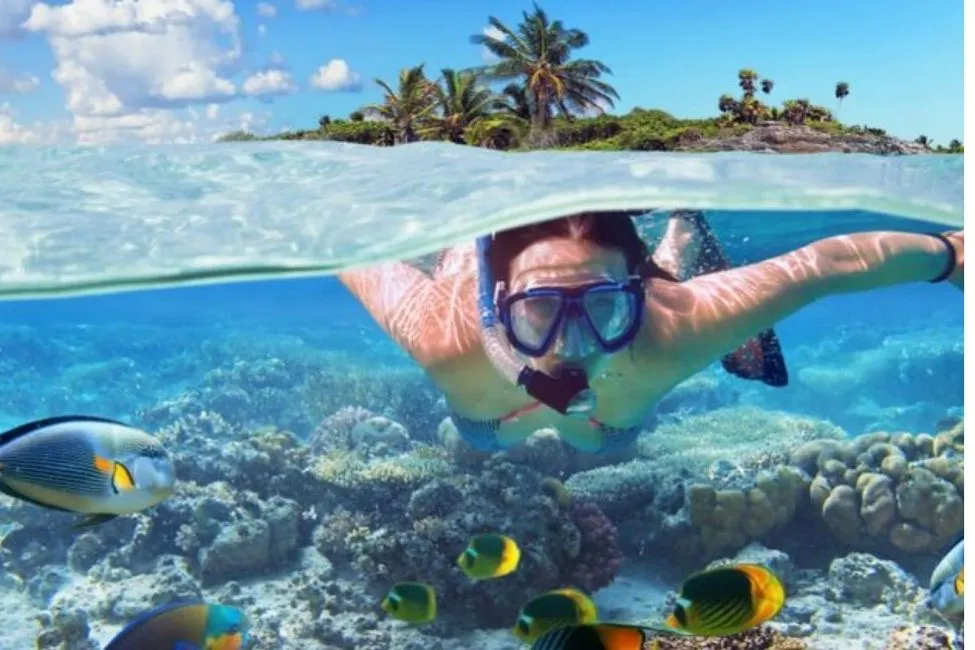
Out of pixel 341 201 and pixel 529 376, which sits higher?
pixel 341 201

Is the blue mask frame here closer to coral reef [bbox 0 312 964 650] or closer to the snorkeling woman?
the snorkeling woman

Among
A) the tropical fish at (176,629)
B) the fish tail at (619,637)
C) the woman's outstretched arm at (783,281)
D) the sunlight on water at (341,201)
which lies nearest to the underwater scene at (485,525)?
the sunlight on water at (341,201)

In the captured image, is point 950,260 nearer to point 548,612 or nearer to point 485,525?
point 548,612

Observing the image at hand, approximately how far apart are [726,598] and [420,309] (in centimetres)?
368

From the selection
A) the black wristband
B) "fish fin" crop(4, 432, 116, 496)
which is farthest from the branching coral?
"fish fin" crop(4, 432, 116, 496)

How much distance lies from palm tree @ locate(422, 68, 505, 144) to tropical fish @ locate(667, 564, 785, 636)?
5998cm

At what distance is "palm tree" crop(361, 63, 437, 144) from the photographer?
211 ft

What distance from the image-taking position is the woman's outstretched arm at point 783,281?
734cm

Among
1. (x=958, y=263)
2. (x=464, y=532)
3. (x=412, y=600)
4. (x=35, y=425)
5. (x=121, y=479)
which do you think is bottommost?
(x=464, y=532)

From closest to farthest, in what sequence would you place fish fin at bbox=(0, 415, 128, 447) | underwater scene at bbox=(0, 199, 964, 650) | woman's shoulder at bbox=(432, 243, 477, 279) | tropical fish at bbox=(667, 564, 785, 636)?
fish fin at bbox=(0, 415, 128, 447) → tropical fish at bbox=(667, 564, 785, 636) → underwater scene at bbox=(0, 199, 964, 650) → woman's shoulder at bbox=(432, 243, 477, 279)

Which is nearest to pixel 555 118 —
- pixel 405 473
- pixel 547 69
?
pixel 547 69

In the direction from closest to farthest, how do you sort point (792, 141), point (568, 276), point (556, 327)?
1. point (556, 327)
2. point (568, 276)
3. point (792, 141)

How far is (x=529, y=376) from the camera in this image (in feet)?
22.3

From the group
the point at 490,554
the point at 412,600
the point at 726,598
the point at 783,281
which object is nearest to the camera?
the point at 726,598
